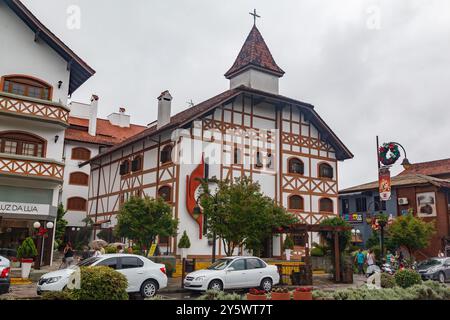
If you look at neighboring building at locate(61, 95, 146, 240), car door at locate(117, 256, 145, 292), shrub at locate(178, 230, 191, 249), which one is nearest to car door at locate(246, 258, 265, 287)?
car door at locate(117, 256, 145, 292)

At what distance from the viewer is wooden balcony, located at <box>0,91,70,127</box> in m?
21.4

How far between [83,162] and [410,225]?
25978mm

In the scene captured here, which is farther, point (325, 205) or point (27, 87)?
point (325, 205)

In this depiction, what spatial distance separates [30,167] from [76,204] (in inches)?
668

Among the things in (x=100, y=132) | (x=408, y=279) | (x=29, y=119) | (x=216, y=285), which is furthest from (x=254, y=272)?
(x=100, y=132)

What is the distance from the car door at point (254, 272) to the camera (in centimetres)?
1689

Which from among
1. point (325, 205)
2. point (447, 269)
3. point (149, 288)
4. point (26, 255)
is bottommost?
point (149, 288)

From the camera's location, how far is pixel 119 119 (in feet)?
152

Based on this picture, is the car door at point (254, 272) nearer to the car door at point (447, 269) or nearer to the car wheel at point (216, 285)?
the car wheel at point (216, 285)

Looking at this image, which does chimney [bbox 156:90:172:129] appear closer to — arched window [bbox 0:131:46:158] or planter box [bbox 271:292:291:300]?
arched window [bbox 0:131:46:158]

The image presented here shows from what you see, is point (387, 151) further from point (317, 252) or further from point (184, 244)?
point (184, 244)

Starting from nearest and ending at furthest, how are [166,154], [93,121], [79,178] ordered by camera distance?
[166,154] → [79,178] → [93,121]

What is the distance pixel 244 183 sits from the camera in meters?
21.2
